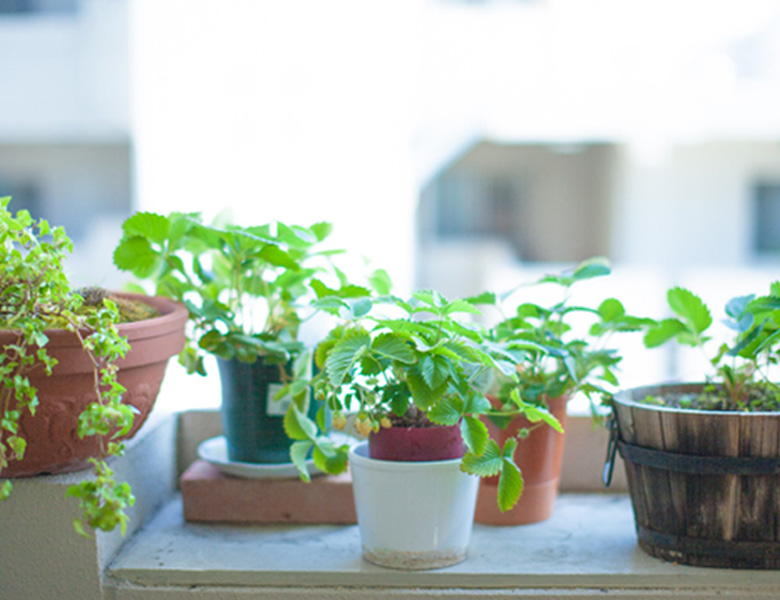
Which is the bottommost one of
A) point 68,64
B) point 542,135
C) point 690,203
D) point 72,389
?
point 72,389

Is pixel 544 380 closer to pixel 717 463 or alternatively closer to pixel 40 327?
pixel 717 463

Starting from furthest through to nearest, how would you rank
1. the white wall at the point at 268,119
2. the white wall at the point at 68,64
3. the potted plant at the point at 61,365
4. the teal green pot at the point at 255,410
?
the white wall at the point at 68,64
the white wall at the point at 268,119
the teal green pot at the point at 255,410
the potted plant at the point at 61,365

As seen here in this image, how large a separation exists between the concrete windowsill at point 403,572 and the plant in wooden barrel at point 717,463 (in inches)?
1.3

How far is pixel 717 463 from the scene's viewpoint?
818 millimetres

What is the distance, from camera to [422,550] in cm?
86

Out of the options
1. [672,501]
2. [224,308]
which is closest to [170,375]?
[224,308]

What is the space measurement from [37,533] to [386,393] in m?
0.44

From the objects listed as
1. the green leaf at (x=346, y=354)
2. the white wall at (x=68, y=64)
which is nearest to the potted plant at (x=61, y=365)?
the green leaf at (x=346, y=354)

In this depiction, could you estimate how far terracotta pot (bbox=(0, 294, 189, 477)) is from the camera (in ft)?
2.63

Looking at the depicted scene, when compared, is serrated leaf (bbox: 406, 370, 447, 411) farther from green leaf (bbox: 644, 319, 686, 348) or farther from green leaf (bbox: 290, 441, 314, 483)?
green leaf (bbox: 644, 319, 686, 348)

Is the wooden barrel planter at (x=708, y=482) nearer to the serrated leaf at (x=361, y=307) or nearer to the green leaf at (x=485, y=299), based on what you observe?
the green leaf at (x=485, y=299)

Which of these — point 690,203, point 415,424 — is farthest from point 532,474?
point 690,203

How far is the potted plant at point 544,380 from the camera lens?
0.97 m

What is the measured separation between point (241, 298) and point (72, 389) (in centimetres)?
29
